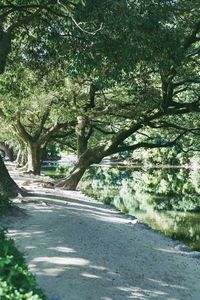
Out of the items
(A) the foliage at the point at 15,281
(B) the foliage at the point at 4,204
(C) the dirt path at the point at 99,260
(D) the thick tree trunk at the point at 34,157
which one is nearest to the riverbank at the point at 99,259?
(C) the dirt path at the point at 99,260

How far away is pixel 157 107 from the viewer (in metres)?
17.5

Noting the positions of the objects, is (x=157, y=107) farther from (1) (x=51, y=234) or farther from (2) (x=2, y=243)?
(2) (x=2, y=243)

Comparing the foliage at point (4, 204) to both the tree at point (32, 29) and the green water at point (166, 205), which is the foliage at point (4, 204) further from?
the green water at point (166, 205)

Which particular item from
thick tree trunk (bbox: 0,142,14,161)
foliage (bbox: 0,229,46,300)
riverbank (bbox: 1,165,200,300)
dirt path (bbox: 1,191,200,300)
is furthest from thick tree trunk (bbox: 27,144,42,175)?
thick tree trunk (bbox: 0,142,14,161)

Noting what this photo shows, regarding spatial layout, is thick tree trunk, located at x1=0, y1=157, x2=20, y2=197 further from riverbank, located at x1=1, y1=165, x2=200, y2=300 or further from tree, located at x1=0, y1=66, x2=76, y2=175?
tree, located at x1=0, y1=66, x2=76, y2=175

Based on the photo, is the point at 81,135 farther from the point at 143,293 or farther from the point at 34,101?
the point at 143,293

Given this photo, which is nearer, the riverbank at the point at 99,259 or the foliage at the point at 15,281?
the foliage at the point at 15,281

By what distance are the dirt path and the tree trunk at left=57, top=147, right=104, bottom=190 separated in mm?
7300

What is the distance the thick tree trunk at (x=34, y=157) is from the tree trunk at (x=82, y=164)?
870cm

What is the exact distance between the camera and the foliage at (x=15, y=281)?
11.9ft

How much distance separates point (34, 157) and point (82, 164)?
10.2 meters

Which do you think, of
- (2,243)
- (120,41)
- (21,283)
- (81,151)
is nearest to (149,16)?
(120,41)

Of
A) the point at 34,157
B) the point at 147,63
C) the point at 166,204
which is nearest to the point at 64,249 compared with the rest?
the point at 147,63

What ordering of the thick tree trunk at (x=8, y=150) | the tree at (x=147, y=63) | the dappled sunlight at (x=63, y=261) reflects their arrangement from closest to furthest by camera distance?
the dappled sunlight at (x=63, y=261)
the tree at (x=147, y=63)
the thick tree trunk at (x=8, y=150)
